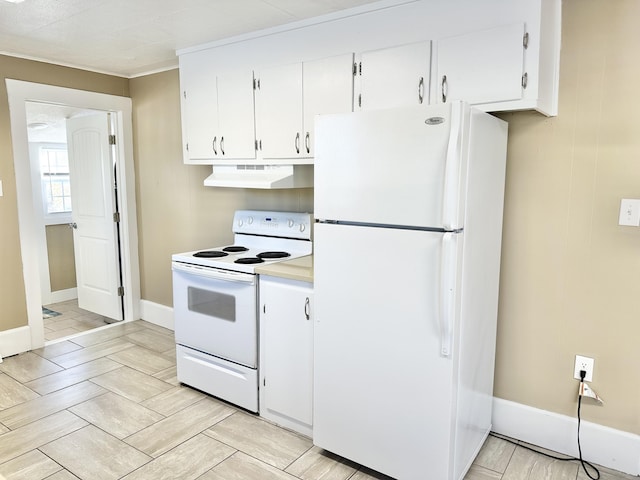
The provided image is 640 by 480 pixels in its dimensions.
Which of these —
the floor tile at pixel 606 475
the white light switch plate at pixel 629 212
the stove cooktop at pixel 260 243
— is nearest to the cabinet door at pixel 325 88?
the stove cooktop at pixel 260 243

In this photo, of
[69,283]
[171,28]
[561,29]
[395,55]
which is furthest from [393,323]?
[69,283]

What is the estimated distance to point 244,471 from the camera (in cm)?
221

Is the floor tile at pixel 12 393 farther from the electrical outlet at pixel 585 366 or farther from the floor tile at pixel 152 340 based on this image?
the electrical outlet at pixel 585 366

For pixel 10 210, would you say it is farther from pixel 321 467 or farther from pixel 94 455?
pixel 321 467

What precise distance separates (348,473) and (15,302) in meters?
2.96

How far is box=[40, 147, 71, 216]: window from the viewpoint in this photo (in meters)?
5.33

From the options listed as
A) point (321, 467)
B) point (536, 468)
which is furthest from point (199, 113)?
point (536, 468)

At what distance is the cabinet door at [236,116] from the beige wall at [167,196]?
473mm

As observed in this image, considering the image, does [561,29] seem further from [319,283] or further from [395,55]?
[319,283]

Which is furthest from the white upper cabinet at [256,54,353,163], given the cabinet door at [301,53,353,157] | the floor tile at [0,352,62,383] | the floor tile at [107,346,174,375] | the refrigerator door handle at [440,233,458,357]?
the floor tile at [0,352,62,383]

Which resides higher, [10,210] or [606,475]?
[10,210]

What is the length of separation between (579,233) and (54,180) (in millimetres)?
5578

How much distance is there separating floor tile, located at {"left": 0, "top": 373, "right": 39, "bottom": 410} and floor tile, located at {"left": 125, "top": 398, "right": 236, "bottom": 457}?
0.98 meters

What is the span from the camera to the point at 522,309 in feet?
7.91
